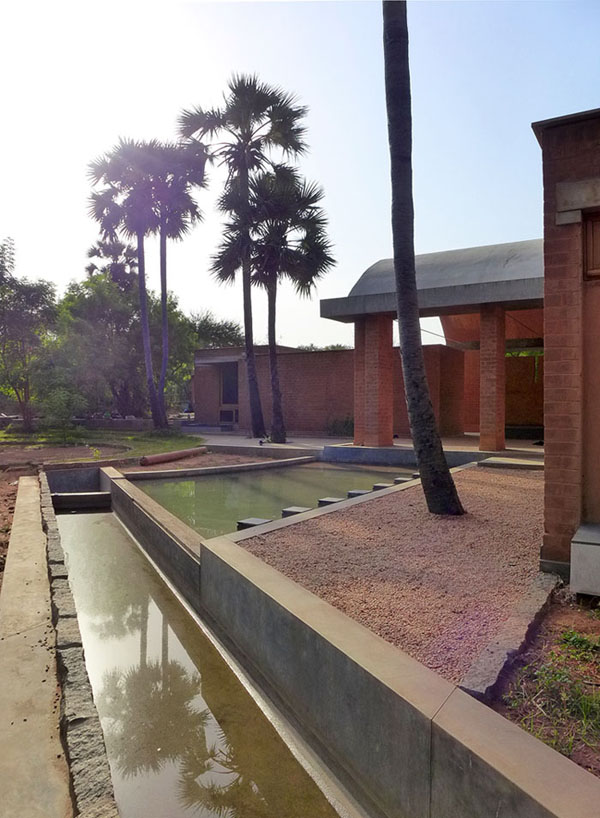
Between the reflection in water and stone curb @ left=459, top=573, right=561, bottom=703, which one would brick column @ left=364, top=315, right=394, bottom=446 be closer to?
the reflection in water

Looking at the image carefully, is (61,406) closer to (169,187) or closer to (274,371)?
(274,371)

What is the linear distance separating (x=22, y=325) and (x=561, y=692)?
24404 millimetres

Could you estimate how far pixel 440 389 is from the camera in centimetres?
1695

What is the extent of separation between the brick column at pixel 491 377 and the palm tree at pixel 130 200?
12.2 metres

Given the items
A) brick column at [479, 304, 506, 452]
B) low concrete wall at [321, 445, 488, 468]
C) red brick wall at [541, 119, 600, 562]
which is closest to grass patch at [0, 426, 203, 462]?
low concrete wall at [321, 445, 488, 468]

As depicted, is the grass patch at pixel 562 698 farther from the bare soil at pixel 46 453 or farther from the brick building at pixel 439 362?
the bare soil at pixel 46 453

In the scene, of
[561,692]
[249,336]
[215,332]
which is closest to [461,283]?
[249,336]

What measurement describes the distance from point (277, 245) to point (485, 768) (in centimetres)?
1591

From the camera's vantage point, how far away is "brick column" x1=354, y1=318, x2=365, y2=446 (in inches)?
537

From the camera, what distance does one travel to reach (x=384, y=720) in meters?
2.34

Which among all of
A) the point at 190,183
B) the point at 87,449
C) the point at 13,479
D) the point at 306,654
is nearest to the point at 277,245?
the point at 190,183

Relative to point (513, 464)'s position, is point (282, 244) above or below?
above

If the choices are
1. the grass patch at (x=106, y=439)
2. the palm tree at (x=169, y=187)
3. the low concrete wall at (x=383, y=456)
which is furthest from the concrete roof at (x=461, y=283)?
the palm tree at (x=169, y=187)

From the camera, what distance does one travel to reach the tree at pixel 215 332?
4647cm
